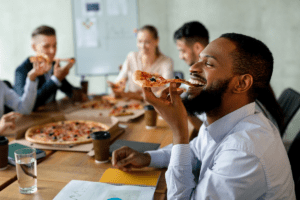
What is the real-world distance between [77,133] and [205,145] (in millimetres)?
860

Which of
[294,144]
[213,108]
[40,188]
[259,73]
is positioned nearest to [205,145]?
[213,108]

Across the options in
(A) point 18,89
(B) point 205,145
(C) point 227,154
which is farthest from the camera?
(A) point 18,89

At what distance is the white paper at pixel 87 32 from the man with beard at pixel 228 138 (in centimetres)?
362

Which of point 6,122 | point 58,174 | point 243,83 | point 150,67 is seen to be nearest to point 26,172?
point 58,174

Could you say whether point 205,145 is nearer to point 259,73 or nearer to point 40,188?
point 259,73

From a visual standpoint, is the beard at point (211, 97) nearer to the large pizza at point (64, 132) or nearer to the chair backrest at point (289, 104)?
the large pizza at point (64, 132)

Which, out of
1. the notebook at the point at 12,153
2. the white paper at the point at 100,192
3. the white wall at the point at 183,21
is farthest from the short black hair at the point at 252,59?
the white wall at the point at 183,21

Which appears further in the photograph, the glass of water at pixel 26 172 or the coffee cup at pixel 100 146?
the coffee cup at pixel 100 146

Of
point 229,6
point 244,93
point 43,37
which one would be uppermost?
point 229,6

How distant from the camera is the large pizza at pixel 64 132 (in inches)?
62.7

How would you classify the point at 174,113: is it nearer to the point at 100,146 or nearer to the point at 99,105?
the point at 100,146

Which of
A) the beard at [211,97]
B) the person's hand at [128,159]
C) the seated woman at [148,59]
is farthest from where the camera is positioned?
the seated woman at [148,59]

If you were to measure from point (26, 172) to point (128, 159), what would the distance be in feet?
1.42

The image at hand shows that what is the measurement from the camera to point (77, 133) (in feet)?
5.73
